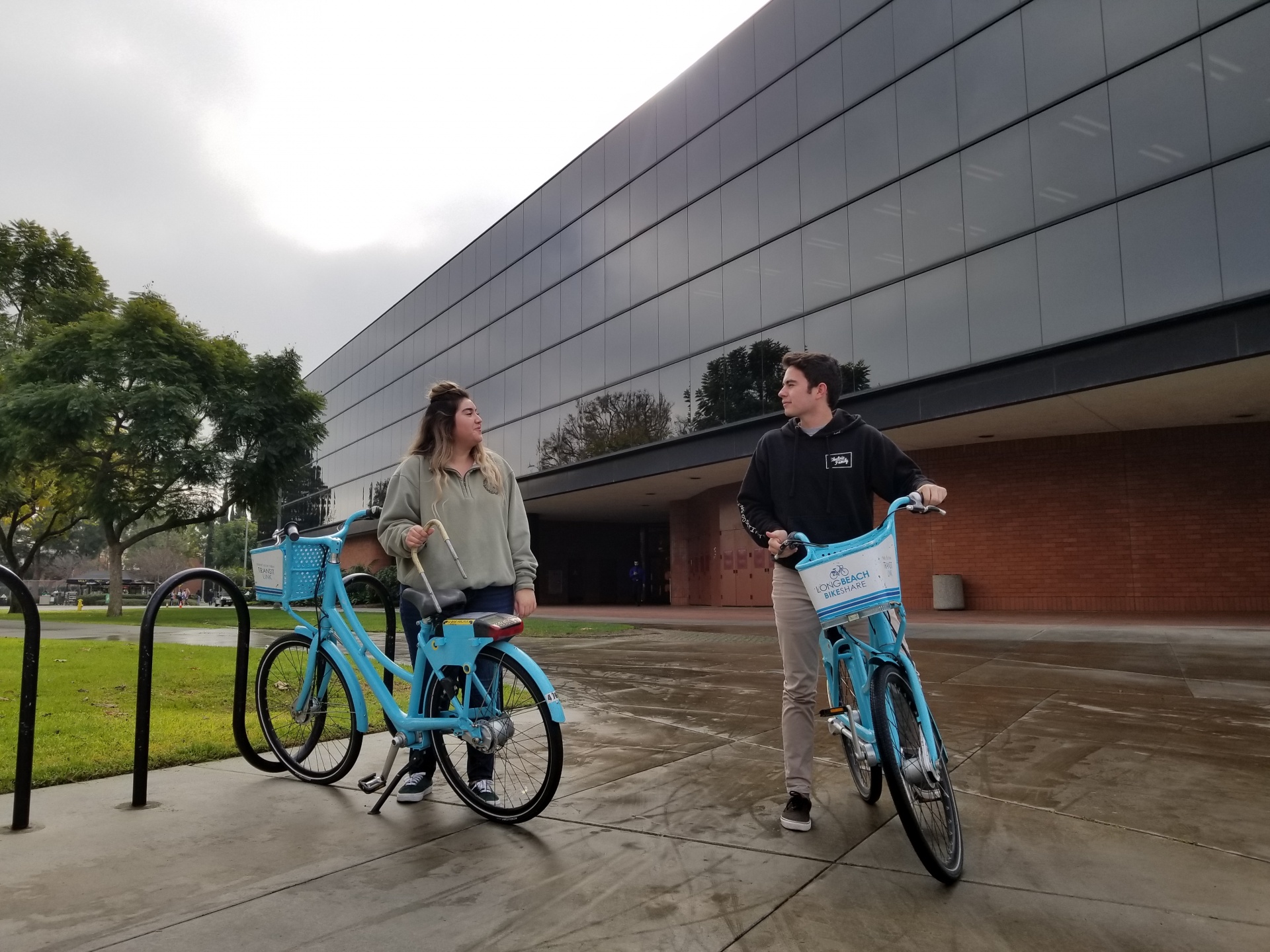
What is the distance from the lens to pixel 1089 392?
560 inches

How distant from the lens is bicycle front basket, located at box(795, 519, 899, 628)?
2852 millimetres

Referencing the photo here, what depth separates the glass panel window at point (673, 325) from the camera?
22859 millimetres

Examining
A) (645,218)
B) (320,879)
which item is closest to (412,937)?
(320,879)

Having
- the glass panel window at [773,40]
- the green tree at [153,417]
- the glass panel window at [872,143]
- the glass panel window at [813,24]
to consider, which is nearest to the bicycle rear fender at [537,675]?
the glass panel window at [872,143]

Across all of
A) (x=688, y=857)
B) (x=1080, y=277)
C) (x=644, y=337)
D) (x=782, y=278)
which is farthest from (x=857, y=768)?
(x=644, y=337)

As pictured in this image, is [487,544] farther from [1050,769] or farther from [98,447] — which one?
[98,447]

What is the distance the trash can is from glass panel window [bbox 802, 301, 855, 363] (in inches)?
230

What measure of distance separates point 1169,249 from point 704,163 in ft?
42.8

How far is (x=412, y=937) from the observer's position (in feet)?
7.61

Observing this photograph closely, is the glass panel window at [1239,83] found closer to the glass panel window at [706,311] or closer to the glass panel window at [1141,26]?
the glass panel window at [1141,26]

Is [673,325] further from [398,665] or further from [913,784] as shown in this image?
[913,784]

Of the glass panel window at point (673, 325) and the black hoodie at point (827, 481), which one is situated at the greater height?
the glass panel window at point (673, 325)

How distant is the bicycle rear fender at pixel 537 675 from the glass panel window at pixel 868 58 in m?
18.2

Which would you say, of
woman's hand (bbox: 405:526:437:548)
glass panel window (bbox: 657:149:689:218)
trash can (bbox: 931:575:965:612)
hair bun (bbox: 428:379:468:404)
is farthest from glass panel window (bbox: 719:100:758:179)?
woman's hand (bbox: 405:526:437:548)
